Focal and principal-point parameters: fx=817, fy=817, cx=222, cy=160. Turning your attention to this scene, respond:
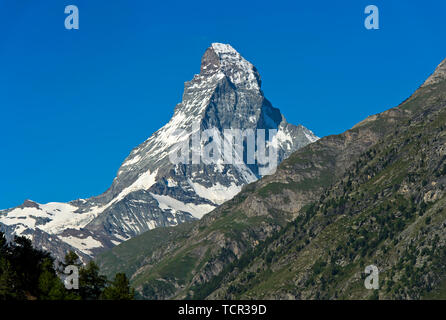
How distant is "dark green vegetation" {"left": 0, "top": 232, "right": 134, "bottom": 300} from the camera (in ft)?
520

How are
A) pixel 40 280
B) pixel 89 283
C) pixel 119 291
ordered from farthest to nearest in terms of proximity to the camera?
1. pixel 89 283
2. pixel 119 291
3. pixel 40 280

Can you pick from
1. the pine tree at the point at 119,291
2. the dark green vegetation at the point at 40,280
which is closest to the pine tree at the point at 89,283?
the dark green vegetation at the point at 40,280

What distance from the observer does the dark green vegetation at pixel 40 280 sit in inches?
6240

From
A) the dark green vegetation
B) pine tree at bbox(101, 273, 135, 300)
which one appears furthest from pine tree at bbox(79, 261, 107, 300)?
pine tree at bbox(101, 273, 135, 300)

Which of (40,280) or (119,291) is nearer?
(40,280)

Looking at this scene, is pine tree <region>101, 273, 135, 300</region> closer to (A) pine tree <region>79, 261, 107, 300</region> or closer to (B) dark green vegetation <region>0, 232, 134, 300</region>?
(B) dark green vegetation <region>0, 232, 134, 300</region>

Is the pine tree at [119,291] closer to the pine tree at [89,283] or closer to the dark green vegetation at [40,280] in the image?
the dark green vegetation at [40,280]

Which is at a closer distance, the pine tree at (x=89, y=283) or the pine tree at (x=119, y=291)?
the pine tree at (x=119, y=291)

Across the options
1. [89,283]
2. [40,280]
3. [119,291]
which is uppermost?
[40,280]

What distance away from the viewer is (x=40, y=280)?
171 meters

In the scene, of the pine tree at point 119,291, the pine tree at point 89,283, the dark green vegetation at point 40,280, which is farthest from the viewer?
the pine tree at point 89,283

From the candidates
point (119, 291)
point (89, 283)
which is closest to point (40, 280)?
point (89, 283)

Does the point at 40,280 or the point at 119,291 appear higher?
the point at 40,280

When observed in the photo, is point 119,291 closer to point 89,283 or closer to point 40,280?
point 89,283
